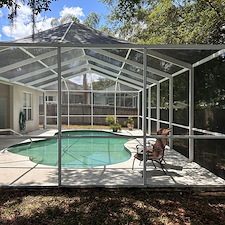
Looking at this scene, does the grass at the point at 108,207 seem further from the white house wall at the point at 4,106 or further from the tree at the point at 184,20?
the white house wall at the point at 4,106

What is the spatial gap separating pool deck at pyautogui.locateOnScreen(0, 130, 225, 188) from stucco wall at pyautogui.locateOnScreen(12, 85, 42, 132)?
202 inches

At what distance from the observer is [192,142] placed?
243 inches

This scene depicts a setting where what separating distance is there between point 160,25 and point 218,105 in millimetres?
5810

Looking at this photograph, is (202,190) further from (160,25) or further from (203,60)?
(160,25)

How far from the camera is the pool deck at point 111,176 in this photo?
4520mm

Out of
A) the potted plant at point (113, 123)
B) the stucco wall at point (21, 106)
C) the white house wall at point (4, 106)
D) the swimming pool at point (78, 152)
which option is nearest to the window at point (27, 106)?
the stucco wall at point (21, 106)

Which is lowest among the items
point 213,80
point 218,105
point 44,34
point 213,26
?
point 218,105

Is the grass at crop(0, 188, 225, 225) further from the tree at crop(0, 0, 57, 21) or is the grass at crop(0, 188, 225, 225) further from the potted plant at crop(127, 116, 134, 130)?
the potted plant at crop(127, 116, 134, 130)

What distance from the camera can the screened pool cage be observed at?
448 centimetres

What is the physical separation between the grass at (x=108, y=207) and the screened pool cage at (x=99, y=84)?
45cm

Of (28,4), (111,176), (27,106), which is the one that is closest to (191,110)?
(111,176)

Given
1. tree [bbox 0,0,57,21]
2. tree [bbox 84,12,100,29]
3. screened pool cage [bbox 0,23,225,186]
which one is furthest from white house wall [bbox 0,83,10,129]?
tree [bbox 84,12,100,29]

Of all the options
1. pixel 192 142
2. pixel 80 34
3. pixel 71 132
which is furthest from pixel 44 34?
pixel 71 132

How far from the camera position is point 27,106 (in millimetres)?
12883
